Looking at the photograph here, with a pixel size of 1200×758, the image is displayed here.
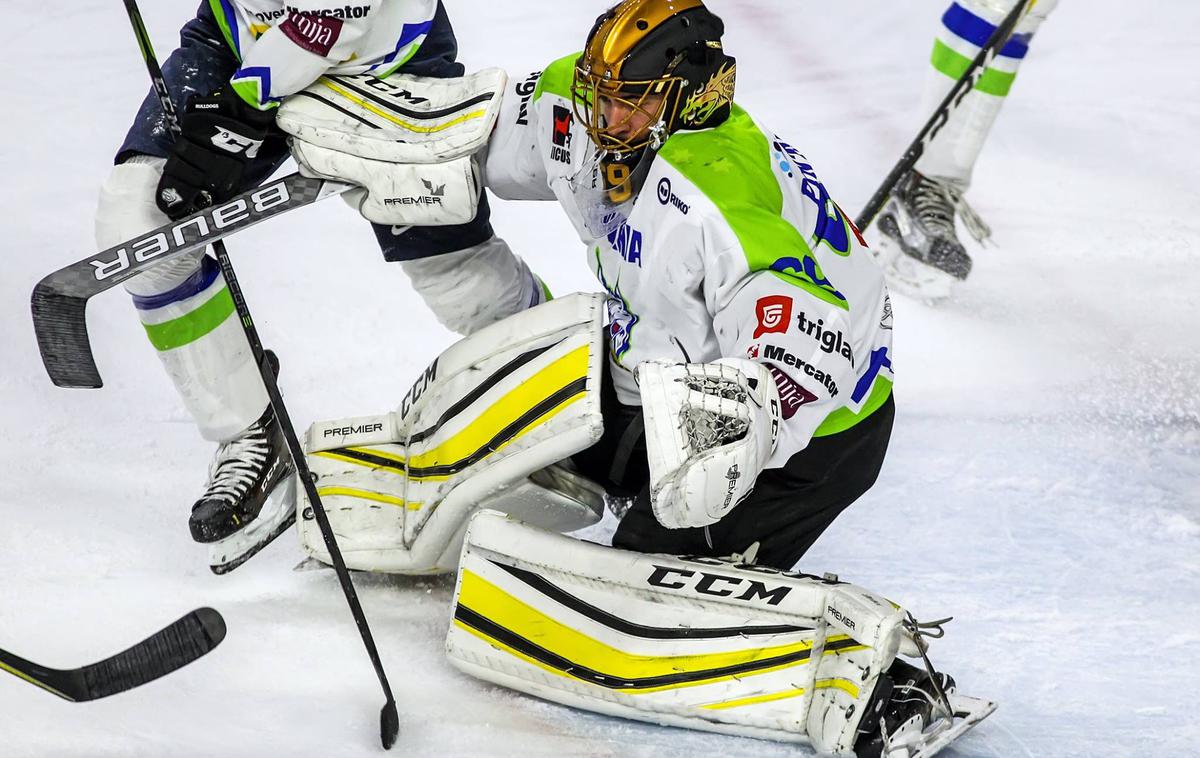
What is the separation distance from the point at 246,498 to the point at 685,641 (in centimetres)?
86

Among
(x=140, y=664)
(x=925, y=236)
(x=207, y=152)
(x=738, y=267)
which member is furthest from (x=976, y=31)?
(x=140, y=664)

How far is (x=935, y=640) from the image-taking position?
2121mm

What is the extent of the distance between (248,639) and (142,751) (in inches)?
14.1

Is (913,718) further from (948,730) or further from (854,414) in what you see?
(854,414)

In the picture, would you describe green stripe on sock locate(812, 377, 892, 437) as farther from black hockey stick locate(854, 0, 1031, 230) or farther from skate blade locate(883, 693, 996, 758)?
black hockey stick locate(854, 0, 1031, 230)

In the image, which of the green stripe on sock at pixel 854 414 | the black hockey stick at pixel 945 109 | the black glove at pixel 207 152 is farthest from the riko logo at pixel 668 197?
the black hockey stick at pixel 945 109

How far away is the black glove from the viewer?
215cm

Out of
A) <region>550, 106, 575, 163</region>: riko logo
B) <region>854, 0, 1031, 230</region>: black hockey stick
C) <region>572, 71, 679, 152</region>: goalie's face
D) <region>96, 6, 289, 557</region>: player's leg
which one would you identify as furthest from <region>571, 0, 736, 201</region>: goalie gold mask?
<region>854, 0, 1031, 230</region>: black hockey stick

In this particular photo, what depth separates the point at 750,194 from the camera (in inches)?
72.5

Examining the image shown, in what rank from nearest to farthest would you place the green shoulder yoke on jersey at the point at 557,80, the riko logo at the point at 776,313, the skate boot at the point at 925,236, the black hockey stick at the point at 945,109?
the riko logo at the point at 776,313, the green shoulder yoke on jersey at the point at 557,80, the black hockey stick at the point at 945,109, the skate boot at the point at 925,236

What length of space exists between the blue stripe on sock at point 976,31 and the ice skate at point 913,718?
81.8 inches

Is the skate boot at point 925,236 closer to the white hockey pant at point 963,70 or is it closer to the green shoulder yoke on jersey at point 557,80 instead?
the white hockey pant at point 963,70

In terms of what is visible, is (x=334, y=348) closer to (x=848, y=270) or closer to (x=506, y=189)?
(x=506, y=189)

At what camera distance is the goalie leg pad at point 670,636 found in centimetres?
180
